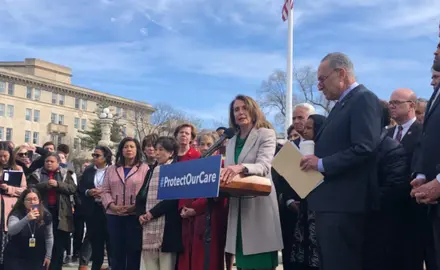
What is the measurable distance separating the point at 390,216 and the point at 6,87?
80770mm

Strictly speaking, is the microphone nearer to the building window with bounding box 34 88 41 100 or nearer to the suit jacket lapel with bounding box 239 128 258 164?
the suit jacket lapel with bounding box 239 128 258 164

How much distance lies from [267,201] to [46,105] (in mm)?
83599

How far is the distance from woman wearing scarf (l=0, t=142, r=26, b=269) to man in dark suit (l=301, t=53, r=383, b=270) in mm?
4791

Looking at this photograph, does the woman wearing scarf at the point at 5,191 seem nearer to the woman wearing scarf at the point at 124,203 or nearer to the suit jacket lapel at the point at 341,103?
the woman wearing scarf at the point at 124,203

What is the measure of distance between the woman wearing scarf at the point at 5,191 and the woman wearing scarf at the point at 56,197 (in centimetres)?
42

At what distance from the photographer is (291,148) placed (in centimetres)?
409

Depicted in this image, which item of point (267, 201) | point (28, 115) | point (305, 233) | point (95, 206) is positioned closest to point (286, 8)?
point (95, 206)

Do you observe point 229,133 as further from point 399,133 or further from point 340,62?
point 399,133

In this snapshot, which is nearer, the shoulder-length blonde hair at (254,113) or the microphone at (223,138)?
the microphone at (223,138)

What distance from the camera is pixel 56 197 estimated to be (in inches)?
320

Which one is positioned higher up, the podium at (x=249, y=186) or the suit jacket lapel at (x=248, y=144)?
the suit jacket lapel at (x=248, y=144)

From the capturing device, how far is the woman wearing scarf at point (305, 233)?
5.42 m

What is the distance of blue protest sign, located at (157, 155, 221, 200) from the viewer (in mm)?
4340

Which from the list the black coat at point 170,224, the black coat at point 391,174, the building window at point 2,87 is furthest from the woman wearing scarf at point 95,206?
the building window at point 2,87
